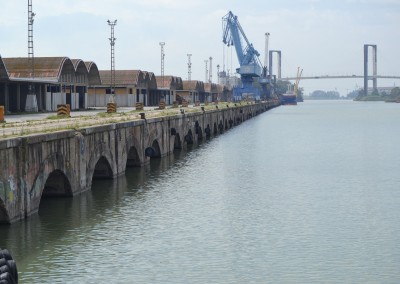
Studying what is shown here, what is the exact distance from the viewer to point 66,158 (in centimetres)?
4203

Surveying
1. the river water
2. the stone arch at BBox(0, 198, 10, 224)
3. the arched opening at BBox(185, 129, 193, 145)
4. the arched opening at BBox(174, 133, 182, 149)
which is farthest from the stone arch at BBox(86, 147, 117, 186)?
the arched opening at BBox(185, 129, 193, 145)

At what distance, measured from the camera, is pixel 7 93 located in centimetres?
8750

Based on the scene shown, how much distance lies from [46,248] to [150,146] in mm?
34319

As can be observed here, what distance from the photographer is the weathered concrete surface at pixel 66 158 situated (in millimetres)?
34281

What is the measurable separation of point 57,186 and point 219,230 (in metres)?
11.9

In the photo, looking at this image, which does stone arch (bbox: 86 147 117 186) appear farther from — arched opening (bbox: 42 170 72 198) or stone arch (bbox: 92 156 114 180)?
arched opening (bbox: 42 170 72 198)

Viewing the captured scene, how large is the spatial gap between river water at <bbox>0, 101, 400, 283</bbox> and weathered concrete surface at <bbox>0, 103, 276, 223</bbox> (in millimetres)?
1004

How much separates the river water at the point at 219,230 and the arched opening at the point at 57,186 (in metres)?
0.76

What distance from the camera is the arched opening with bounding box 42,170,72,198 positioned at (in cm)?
4378

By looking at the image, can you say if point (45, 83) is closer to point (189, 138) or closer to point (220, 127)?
point (189, 138)

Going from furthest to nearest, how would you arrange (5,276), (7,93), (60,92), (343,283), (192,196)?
(60,92)
(7,93)
(192,196)
(343,283)
(5,276)

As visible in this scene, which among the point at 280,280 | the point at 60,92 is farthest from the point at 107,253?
the point at 60,92

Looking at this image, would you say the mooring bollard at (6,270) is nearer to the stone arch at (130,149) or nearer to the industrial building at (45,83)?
the stone arch at (130,149)

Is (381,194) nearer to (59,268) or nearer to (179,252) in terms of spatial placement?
(179,252)
